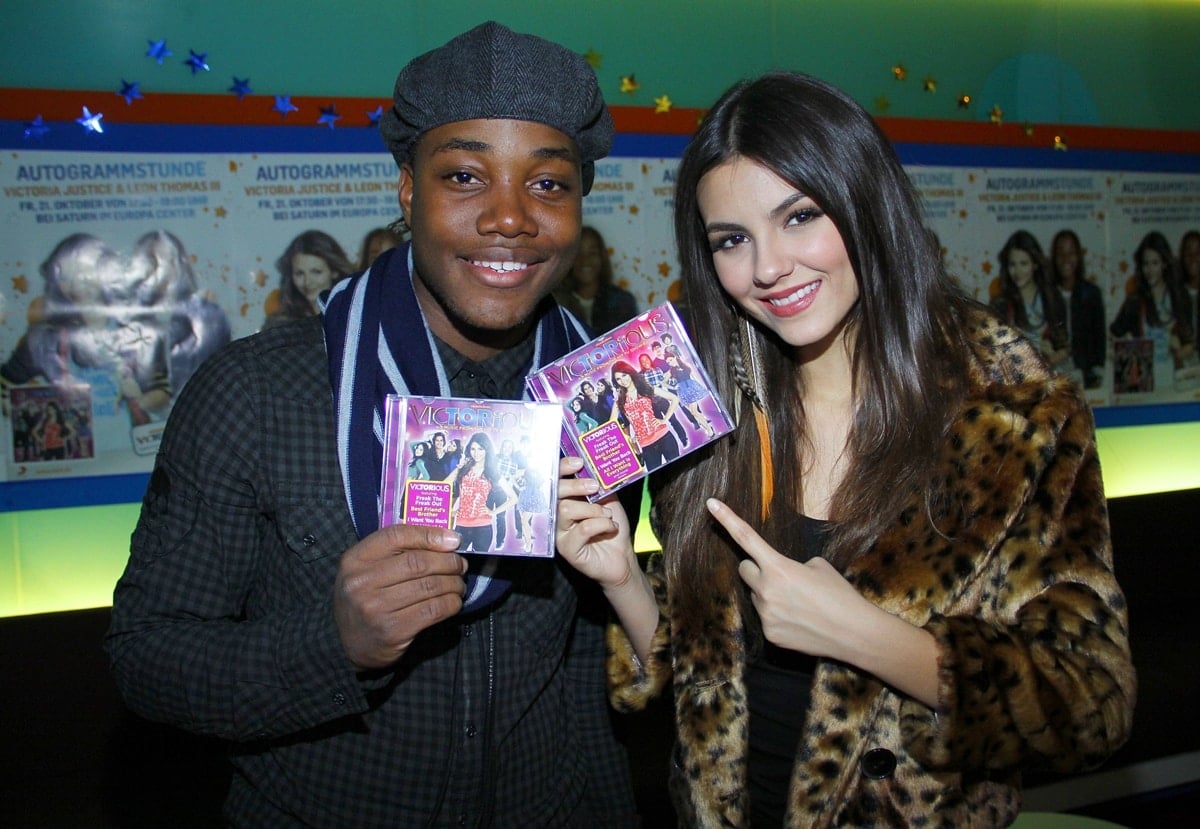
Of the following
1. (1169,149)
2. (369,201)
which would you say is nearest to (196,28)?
(369,201)

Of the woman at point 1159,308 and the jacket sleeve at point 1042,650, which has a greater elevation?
the woman at point 1159,308

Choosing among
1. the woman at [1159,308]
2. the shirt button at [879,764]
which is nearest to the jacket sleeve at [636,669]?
the shirt button at [879,764]

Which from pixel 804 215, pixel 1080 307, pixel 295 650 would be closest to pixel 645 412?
pixel 804 215

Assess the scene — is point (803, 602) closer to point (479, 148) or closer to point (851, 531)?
point (851, 531)

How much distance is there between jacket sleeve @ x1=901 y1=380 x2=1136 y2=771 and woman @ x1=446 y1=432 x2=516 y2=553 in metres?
0.73

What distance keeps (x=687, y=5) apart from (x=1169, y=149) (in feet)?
9.52

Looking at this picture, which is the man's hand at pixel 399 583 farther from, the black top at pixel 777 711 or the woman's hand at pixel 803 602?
the black top at pixel 777 711

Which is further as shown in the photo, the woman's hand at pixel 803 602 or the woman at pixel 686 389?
the woman at pixel 686 389

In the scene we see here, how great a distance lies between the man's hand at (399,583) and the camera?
1408 millimetres

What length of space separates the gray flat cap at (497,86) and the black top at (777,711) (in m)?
0.87

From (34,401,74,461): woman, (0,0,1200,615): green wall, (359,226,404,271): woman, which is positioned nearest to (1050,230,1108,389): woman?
(0,0,1200,615): green wall

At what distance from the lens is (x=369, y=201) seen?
3.66 meters

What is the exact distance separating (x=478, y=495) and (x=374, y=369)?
0.36m

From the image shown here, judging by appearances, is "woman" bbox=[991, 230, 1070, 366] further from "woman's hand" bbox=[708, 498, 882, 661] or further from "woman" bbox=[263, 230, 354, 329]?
"woman's hand" bbox=[708, 498, 882, 661]
